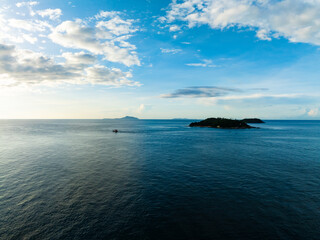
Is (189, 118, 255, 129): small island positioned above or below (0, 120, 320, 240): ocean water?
above

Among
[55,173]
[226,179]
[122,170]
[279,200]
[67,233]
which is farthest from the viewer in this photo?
[122,170]

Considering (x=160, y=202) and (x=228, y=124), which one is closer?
(x=160, y=202)

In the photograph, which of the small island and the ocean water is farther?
the small island

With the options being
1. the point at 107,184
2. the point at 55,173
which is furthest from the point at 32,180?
the point at 107,184

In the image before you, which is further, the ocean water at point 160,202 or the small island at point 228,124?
the small island at point 228,124

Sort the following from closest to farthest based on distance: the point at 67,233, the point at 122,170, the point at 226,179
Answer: the point at 67,233 < the point at 226,179 < the point at 122,170

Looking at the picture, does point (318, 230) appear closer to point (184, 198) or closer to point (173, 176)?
point (184, 198)

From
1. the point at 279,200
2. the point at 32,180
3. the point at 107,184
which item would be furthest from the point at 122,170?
the point at 279,200

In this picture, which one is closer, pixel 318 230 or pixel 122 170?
pixel 318 230

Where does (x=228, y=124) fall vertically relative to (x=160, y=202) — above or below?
above

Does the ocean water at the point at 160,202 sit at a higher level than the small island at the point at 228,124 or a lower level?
lower
